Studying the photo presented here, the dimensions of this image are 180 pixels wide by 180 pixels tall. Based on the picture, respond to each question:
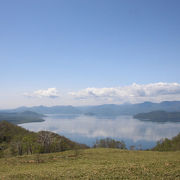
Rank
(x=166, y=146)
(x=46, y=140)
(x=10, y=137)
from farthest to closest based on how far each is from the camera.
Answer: (x=10, y=137)
(x=166, y=146)
(x=46, y=140)

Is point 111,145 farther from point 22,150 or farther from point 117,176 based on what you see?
point 117,176

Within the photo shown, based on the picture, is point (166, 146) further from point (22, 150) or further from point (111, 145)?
point (22, 150)

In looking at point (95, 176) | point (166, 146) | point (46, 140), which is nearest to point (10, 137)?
point (46, 140)

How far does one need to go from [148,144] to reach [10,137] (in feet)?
407

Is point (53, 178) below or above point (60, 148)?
above

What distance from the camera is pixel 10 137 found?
83.1 meters

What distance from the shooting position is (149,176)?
13.9 meters

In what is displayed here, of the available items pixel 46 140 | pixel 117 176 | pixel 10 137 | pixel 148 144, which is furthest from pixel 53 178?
pixel 148 144

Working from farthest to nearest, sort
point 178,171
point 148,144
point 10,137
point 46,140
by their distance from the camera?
point 148,144, point 10,137, point 46,140, point 178,171

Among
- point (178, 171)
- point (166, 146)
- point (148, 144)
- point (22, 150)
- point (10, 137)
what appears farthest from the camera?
point (148, 144)

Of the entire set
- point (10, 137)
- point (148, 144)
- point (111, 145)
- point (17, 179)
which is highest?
point (17, 179)

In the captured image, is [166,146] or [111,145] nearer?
[166,146]

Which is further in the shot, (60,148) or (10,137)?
(10,137)

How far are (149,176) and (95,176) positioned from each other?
4661mm
